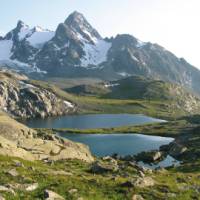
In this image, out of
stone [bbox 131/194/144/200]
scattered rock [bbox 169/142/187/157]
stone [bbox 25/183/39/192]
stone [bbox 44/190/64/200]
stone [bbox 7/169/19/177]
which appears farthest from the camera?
scattered rock [bbox 169/142/187/157]

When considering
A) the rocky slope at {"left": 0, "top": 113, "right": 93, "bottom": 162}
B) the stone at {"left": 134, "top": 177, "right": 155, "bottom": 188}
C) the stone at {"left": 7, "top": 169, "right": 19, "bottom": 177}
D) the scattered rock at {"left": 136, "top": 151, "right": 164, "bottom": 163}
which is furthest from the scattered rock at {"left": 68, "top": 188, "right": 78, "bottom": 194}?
the scattered rock at {"left": 136, "top": 151, "right": 164, "bottom": 163}

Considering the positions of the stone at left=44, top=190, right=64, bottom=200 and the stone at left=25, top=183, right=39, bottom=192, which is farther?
the stone at left=25, top=183, right=39, bottom=192

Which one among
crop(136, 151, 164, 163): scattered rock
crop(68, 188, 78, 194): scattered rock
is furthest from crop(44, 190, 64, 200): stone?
crop(136, 151, 164, 163): scattered rock

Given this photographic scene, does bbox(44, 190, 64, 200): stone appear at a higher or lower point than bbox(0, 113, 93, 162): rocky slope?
higher

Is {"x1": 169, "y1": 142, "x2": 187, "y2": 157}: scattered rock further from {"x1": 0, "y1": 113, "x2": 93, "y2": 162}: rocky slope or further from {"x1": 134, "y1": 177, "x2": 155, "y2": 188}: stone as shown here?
{"x1": 134, "y1": 177, "x2": 155, "y2": 188}: stone

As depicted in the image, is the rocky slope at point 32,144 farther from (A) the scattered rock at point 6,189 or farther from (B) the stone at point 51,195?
(B) the stone at point 51,195

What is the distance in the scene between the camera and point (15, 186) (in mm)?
34906

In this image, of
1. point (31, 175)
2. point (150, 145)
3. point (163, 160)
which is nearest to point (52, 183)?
point (31, 175)

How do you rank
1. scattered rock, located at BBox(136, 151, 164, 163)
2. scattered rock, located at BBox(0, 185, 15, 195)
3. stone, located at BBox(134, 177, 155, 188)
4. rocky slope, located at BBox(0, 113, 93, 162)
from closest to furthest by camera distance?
1. scattered rock, located at BBox(0, 185, 15, 195)
2. stone, located at BBox(134, 177, 155, 188)
3. rocky slope, located at BBox(0, 113, 93, 162)
4. scattered rock, located at BBox(136, 151, 164, 163)

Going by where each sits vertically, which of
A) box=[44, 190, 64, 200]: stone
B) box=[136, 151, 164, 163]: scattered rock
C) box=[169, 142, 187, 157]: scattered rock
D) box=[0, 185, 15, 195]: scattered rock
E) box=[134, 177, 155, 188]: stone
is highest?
box=[44, 190, 64, 200]: stone

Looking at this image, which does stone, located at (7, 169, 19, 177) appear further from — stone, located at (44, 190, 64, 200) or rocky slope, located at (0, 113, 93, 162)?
rocky slope, located at (0, 113, 93, 162)

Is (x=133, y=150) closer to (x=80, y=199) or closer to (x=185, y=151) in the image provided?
(x=185, y=151)

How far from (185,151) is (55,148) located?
8688cm

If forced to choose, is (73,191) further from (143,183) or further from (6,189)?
(143,183)
